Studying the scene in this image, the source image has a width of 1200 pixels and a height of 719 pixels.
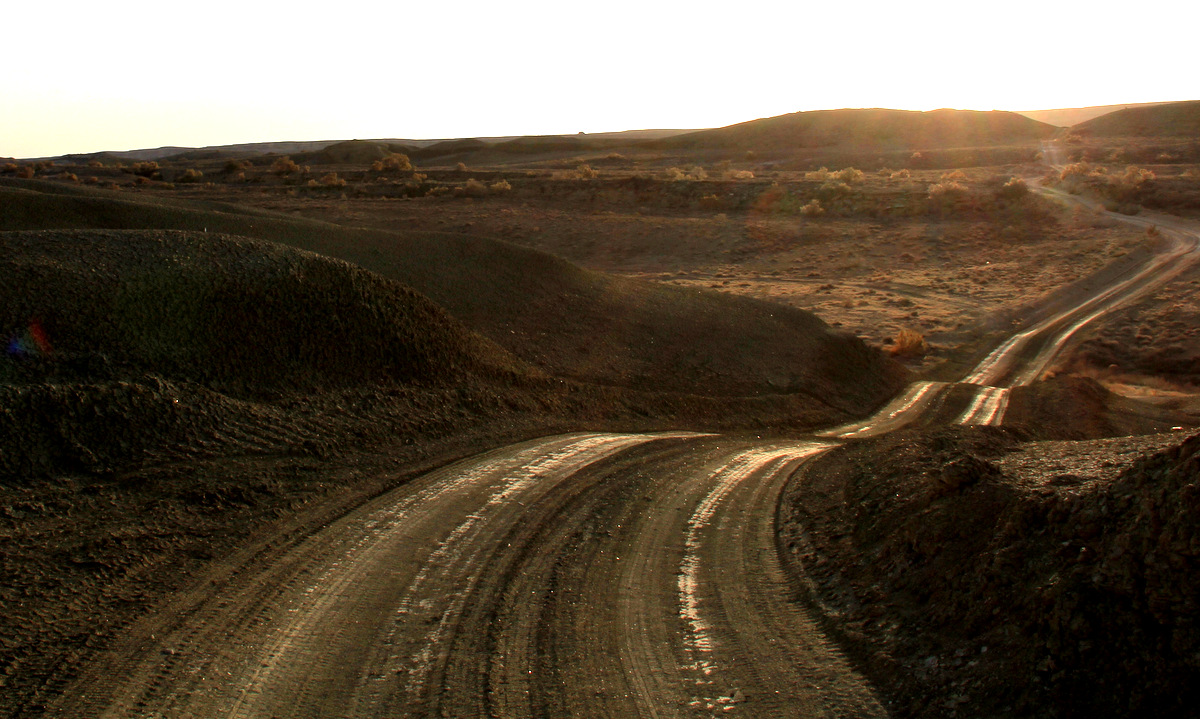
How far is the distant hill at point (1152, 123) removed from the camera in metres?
95.5

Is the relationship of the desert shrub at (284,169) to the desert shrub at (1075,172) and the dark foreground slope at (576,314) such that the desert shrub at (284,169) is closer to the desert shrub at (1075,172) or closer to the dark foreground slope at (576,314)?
the dark foreground slope at (576,314)

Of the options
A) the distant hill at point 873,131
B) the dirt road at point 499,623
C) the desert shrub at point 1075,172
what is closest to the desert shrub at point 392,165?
the distant hill at point 873,131

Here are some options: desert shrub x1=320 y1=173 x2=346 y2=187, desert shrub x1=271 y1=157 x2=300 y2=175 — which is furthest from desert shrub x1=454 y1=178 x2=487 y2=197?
desert shrub x1=271 y1=157 x2=300 y2=175

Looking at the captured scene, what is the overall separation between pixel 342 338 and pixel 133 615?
7.20 m

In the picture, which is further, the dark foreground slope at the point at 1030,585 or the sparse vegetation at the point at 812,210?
the sparse vegetation at the point at 812,210

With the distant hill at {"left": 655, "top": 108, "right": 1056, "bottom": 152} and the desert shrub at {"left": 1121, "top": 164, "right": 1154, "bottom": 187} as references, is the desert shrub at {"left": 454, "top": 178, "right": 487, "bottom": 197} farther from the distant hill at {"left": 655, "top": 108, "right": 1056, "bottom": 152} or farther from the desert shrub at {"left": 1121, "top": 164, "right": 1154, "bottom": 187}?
the distant hill at {"left": 655, "top": 108, "right": 1056, "bottom": 152}

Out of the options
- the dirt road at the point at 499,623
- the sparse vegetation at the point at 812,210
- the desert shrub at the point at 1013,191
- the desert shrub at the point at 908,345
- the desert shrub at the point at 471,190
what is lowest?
the desert shrub at the point at 908,345

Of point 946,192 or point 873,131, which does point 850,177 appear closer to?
point 946,192

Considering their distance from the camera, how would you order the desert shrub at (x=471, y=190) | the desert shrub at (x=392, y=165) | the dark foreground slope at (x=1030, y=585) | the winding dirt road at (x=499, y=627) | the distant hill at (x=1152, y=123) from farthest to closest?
the distant hill at (x=1152, y=123), the desert shrub at (x=392, y=165), the desert shrub at (x=471, y=190), the winding dirt road at (x=499, y=627), the dark foreground slope at (x=1030, y=585)

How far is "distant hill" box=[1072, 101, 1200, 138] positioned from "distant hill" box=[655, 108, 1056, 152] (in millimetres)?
8768

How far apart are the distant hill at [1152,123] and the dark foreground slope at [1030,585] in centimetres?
10805

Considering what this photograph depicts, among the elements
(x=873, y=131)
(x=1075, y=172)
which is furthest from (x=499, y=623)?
(x=873, y=131)

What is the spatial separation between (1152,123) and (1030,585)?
117 metres

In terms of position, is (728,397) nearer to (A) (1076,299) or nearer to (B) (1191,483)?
(B) (1191,483)
